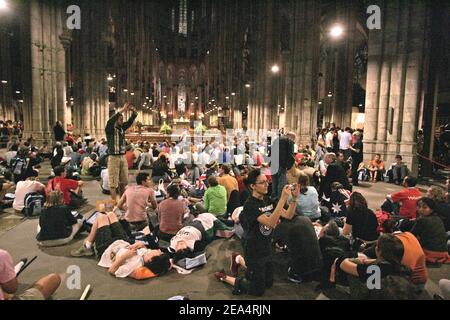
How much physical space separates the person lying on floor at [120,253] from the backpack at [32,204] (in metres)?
3.16

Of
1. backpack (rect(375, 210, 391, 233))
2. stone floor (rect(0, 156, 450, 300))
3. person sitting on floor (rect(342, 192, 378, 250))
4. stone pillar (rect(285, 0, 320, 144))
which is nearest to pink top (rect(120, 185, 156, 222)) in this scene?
stone floor (rect(0, 156, 450, 300))

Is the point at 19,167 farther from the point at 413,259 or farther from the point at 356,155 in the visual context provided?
the point at 356,155

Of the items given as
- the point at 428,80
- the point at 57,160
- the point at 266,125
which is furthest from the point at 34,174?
the point at 266,125

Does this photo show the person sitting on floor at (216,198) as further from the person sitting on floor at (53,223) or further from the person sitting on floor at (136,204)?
the person sitting on floor at (53,223)

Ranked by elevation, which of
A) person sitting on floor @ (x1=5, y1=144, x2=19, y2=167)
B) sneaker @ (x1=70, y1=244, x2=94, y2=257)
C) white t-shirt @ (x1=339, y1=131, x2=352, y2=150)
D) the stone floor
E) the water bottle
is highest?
white t-shirt @ (x1=339, y1=131, x2=352, y2=150)

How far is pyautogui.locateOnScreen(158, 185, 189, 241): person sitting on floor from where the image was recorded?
6410mm

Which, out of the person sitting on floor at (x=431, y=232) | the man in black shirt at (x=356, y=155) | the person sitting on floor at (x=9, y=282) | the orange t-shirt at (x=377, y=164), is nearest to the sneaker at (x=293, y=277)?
the person sitting on floor at (x=431, y=232)

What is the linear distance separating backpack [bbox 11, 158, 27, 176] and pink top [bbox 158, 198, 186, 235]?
6.96 meters

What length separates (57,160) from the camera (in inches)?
490

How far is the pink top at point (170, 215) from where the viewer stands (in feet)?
21.0

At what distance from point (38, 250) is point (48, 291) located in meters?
Answer: 2.26

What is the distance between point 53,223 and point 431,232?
6.66 meters

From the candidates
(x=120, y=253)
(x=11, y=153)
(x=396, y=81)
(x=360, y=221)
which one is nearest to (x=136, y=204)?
(x=120, y=253)

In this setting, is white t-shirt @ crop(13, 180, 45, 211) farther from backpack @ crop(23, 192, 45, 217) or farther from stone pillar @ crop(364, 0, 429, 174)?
stone pillar @ crop(364, 0, 429, 174)
